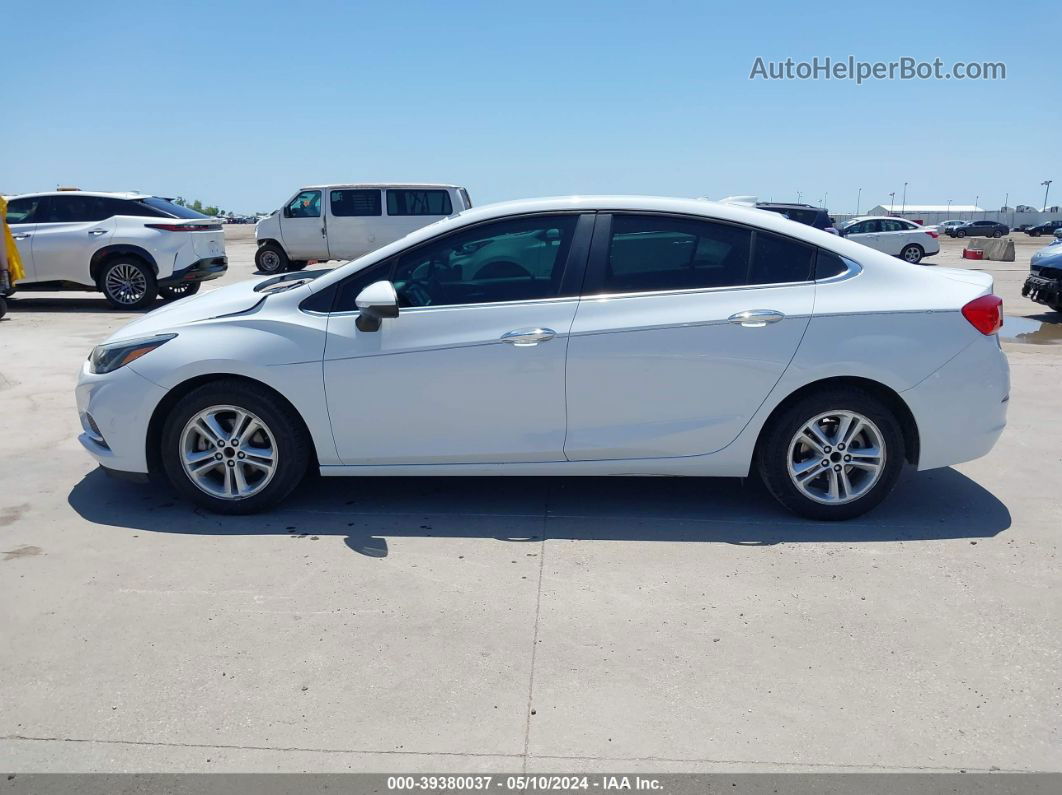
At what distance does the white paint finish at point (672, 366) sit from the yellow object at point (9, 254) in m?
11.1

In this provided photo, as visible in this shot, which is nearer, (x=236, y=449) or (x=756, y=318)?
(x=756, y=318)

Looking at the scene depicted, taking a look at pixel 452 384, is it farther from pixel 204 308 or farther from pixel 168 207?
pixel 168 207

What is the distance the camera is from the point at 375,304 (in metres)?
4.54

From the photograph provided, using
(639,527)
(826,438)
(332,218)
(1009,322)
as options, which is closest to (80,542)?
(639,527)

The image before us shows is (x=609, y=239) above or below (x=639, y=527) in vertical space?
above

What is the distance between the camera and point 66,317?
12867 millimetres

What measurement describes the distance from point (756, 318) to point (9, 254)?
39.4 feet

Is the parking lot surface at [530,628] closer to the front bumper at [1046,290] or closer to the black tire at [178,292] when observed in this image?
the front bumper at [1046,290]

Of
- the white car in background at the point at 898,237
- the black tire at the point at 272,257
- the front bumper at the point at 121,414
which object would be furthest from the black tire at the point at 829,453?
the white car in background at the point at 898,237

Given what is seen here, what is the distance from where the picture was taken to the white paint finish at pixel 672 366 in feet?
15.1

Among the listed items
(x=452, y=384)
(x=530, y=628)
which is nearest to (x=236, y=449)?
(x=452, y=384)

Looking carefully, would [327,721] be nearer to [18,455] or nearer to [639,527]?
[639,527]

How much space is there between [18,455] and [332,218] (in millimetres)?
15270

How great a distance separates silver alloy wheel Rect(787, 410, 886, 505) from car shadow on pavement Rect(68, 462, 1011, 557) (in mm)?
191
